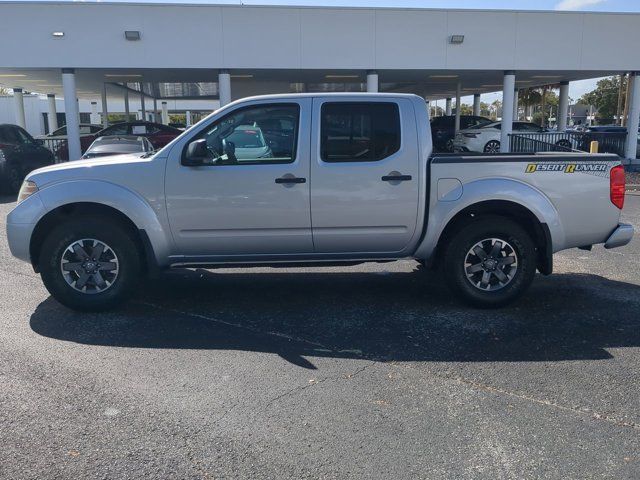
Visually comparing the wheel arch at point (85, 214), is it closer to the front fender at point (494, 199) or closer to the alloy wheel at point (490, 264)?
the front fender at point (494, 199)

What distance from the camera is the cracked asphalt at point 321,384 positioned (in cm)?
341

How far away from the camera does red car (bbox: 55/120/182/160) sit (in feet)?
66.2

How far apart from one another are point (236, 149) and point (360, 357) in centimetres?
237

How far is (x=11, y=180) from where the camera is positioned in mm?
15344

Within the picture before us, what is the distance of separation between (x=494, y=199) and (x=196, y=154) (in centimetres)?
289

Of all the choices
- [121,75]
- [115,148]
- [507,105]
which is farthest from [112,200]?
[121,75]

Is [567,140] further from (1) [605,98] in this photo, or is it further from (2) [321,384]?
(1) [605,98]

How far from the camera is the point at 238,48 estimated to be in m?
18.9

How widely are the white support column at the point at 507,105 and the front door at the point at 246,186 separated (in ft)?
54.0

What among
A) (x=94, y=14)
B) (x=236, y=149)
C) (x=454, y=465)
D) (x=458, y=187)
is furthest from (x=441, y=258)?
(x=94, y=14)

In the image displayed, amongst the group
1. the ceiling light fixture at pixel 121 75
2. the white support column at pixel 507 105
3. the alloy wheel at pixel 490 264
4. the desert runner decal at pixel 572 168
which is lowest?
the alloy wheel at pixel 490 264

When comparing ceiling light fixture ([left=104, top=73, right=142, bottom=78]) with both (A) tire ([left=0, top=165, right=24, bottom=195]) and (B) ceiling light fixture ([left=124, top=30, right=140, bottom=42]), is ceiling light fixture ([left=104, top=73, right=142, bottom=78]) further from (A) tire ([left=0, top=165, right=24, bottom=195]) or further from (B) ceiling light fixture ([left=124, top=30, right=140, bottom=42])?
(A) tire ([left=0, top=165, right=24, bottom=195])

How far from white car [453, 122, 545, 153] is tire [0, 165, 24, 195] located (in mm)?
15182

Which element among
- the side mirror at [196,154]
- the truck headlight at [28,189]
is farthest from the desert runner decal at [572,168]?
the truck headlight at [28,189]
